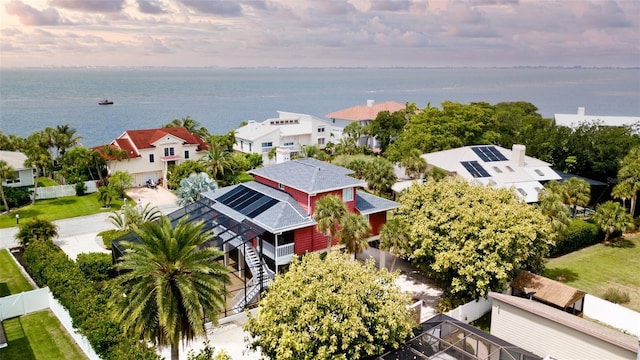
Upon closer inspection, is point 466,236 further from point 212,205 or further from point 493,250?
point 212,205

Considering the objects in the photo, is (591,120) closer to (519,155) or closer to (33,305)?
(519,155)

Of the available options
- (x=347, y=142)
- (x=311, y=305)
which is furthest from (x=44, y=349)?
(x=347, y=142)

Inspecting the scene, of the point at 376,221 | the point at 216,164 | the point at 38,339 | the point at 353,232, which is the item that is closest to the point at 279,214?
the point at 353,232

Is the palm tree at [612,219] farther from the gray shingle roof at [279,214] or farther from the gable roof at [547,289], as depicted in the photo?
the gray shingle roof at [279,214]

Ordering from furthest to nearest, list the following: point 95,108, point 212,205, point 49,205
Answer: point 95,108 → point 49,205 → point 212,205

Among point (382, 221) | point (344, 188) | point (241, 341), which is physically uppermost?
point (344, 188)

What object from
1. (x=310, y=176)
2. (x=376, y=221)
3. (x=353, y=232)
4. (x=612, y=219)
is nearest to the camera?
(x=353, y=232)
